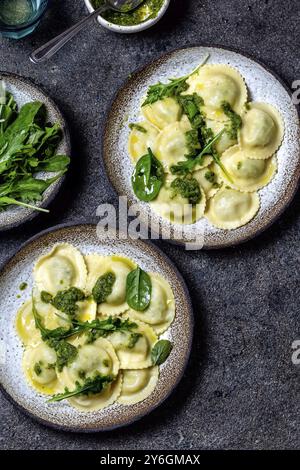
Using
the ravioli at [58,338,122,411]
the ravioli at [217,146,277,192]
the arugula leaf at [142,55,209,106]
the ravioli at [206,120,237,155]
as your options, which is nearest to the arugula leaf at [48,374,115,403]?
the ravioli at [58,338,122,411]

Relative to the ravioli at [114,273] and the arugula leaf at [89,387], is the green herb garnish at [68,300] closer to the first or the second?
the ravioli at [114,273]

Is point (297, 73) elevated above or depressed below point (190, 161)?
above

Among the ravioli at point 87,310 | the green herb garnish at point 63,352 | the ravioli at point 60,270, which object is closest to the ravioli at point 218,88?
the ravioli at point 60,270

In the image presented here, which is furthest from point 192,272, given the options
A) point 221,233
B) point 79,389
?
point 79,389

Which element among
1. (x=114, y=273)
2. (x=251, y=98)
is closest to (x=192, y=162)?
(x=251, y=98)

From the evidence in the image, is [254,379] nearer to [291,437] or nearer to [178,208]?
[291,437]

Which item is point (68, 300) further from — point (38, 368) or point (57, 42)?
point (57, 42)
